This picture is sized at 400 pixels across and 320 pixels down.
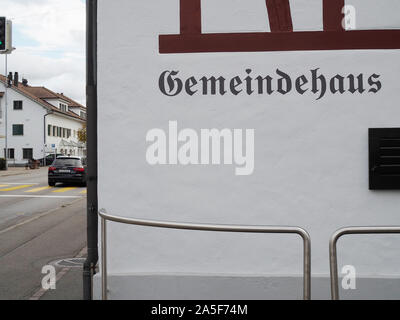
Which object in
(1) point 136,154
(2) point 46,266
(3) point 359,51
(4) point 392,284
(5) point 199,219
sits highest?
(3) point 359,51

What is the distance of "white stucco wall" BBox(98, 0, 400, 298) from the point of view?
4.21m

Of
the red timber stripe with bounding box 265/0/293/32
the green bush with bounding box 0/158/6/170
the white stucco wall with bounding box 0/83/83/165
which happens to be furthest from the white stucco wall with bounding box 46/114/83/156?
the red timber stripe with bounding box 265/0/293/32

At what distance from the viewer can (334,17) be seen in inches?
166

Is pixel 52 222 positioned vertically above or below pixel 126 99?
below

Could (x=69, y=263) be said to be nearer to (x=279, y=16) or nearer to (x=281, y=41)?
(x=281, y=41)

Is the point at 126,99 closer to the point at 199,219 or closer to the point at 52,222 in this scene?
the point at 199,219

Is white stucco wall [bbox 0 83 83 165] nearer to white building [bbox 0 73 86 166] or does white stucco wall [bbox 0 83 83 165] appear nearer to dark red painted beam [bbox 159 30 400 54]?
white building [bbox 0 73 86 166]

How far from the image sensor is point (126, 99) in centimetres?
432

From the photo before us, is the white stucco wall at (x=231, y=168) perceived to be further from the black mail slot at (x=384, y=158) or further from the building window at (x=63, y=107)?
the building window at (x=63, y=107)

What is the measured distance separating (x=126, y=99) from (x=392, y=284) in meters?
3.27

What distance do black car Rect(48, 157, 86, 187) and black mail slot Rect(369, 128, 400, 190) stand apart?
1787 centimetres

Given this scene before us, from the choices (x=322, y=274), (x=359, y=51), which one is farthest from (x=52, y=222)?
(x=359, y=51)

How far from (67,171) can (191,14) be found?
17.8m
